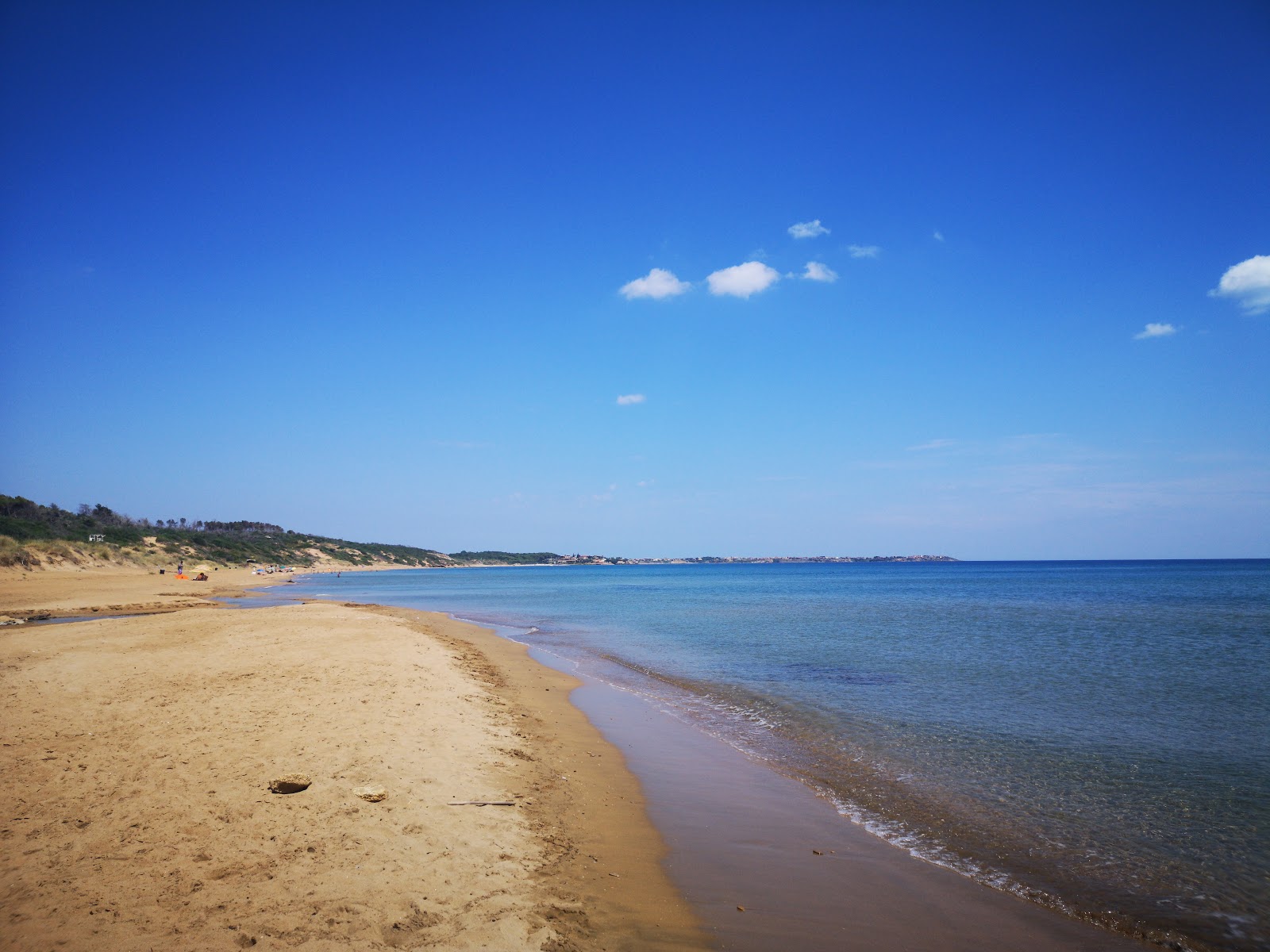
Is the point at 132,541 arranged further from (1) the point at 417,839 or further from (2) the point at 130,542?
(1) the point at 417,839

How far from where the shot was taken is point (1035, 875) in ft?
20.9

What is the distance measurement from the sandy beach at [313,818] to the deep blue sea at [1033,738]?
3.54 meters

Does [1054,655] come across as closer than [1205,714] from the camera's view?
No

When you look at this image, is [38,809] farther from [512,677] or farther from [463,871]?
[512,677]

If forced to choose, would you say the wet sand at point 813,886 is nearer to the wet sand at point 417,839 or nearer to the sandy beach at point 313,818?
the wet sand at point 417,839

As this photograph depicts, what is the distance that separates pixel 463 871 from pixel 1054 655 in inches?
833

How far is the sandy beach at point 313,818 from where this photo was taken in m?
4.58

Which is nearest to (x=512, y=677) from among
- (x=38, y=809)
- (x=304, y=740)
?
(x=304, y=740)

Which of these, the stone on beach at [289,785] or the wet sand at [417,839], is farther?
the stone on beach at [289,785]

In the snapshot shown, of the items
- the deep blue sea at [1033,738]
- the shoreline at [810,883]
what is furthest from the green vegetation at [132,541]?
the shoreline at [810,883]

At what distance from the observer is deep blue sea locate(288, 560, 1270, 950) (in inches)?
253

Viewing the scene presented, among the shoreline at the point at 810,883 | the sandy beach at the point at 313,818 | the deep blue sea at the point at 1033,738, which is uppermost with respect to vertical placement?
the sandy beach at the point at 313,818

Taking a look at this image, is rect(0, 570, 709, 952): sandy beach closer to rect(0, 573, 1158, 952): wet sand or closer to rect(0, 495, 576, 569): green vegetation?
rect(0, 573, 1158, 952): wet sand

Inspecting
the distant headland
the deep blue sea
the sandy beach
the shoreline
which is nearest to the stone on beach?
the sandy beach
